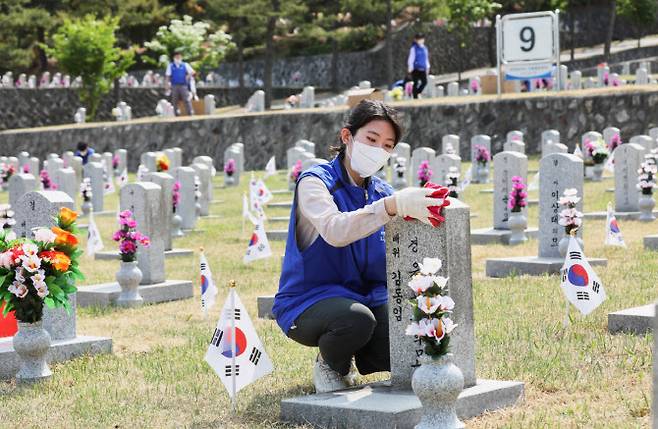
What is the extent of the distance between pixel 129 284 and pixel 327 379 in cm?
520

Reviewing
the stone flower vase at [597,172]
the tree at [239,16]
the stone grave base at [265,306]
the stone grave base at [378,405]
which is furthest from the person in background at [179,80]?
the stone grave base at [378,405]

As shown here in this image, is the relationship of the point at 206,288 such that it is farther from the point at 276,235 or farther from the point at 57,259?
the point at 276,235

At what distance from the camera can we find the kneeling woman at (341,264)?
6486mm

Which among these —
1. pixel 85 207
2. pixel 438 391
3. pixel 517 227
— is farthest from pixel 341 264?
pixel 85 207

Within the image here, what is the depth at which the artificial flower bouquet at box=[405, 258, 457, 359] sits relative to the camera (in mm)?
5535

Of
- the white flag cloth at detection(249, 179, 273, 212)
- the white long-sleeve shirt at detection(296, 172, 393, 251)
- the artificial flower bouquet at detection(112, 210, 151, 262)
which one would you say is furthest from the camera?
the white flag cloth at detection(249, 179, 273, 212)

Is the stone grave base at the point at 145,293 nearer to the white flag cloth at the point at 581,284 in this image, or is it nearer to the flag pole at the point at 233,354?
the white flag cloth at the point at 581,284

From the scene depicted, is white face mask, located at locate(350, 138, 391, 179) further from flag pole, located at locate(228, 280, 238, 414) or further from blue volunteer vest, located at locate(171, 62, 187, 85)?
blue volunteer vest, located at locate(171, 62, 187, 85)

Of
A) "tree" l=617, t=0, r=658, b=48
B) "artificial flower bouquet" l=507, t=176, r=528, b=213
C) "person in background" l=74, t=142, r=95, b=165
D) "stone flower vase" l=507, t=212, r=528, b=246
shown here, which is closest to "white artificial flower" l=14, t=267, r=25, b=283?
"artificial flower bouquet" l=507, t=176, r=528, b=213

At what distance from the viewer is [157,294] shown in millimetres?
12031

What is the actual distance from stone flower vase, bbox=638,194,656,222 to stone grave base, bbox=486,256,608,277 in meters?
4.56

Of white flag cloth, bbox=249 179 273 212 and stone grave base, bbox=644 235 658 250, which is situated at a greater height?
white flag cloth, bbox=249 179 273 212

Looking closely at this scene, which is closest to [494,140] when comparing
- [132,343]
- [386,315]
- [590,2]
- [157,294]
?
[157,294]

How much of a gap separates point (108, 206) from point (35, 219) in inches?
641
